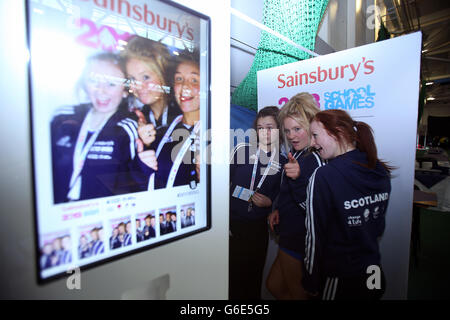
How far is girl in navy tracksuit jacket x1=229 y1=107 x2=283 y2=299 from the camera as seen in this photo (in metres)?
1.57

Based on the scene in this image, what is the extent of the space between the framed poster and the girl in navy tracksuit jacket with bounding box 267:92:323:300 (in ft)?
2.35

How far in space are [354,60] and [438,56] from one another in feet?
29.4

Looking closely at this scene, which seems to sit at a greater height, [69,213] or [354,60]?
[354,60]

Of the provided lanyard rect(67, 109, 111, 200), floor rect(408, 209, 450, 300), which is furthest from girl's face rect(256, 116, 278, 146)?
floor rect(408, 209, 450, 300)

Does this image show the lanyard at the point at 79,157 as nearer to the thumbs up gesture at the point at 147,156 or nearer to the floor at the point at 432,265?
the thumbs up gesture at the point at 147,156

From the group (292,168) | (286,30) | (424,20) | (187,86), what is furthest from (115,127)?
(424,20)

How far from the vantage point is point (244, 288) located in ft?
5.42

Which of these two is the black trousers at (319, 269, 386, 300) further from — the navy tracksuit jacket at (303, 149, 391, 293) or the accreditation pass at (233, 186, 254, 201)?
the accreditation pass at (233, 186, 254, 201)

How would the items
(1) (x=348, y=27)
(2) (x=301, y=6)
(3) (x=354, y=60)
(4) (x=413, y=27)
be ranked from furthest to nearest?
1. (4) (x=413, y=27)
2. (1) (x=348, y=27)
3. (2) (x=301, y=6)
4. (3) (x=354, y=60)

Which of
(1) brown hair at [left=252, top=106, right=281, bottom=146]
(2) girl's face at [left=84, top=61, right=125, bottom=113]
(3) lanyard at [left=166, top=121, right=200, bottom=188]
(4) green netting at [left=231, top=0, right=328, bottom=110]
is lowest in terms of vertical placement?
(3) lanyard at [left=166, top=121, right=200, bottom=188]

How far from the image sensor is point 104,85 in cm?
62

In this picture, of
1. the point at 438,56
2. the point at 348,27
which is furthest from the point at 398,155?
the point at 438,56
